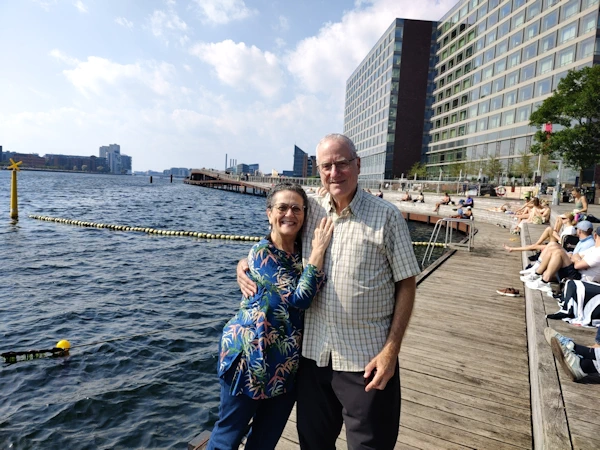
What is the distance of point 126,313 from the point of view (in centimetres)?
992

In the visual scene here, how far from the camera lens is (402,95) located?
258ft

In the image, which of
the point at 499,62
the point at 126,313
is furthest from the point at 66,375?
the point at 499,62

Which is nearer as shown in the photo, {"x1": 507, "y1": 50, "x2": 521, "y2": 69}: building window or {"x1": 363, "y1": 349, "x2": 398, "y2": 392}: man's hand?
{"x1": 363, "y1": 349, "x2": 398, "y2": 392}: man's hand

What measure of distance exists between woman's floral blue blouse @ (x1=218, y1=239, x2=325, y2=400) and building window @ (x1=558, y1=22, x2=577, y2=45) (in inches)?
2164

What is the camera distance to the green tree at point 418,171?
233ft

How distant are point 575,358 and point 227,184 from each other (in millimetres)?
94022

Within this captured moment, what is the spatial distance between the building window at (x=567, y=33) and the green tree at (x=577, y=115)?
15.7m

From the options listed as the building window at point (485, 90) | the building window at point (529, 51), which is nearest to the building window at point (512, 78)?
the building window at point (529, 51)

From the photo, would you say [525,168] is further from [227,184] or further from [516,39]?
[227,184]

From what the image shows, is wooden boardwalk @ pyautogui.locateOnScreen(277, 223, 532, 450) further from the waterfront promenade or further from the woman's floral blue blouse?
the woman's floral blue blouse

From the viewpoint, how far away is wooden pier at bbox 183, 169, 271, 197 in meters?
79.3

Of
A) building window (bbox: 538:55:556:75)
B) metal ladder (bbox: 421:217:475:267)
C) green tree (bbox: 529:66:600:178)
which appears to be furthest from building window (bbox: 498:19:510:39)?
metal ladder (bbox: 421:217:475:267)

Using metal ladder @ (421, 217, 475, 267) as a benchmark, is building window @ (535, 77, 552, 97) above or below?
above

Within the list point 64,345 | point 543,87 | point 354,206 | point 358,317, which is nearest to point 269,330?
point 358,317
